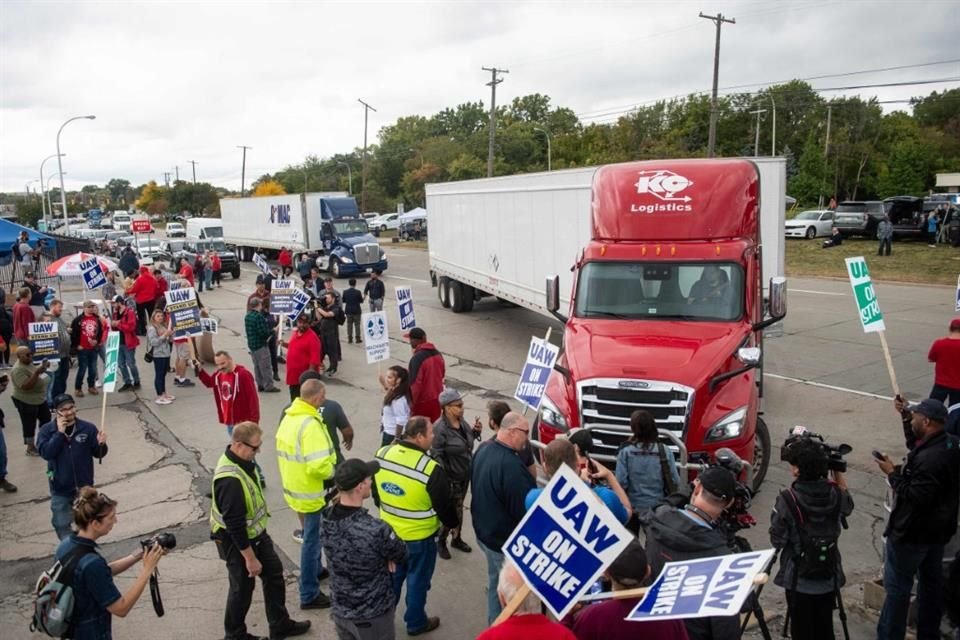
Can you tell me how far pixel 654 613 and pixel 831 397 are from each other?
10787mm

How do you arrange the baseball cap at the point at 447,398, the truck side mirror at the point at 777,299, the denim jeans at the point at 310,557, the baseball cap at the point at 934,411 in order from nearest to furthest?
the baseball cap at the point at 934,411, the denim jeans at the point at 310,557, the baseball cap at the point at 447,398, the truck side mirror at the point at 777,299

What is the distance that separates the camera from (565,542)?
3416 mm

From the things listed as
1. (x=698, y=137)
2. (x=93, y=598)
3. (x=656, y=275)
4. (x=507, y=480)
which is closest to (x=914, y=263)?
(x=656, y=275)

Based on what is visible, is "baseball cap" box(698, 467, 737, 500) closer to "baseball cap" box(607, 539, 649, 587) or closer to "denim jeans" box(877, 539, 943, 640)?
"baseball cap" box(607, 539, 649, 587)

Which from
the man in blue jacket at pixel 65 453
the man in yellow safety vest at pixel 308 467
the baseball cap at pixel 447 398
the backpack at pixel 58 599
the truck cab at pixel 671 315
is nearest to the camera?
the backpack at pixel 58 599

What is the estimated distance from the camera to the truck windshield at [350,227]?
33.6 metres

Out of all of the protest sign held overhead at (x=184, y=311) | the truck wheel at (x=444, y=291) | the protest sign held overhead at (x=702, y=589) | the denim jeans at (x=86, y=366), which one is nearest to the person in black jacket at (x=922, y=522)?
the protest sign held overhead at (x=702, y=589)

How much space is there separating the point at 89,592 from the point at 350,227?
1188 inches

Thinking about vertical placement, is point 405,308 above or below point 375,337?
above

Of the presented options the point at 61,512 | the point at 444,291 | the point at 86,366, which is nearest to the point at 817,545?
the point at 61,512

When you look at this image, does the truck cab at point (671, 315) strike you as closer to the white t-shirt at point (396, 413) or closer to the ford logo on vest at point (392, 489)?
the white t-shirt at point (396, 413)

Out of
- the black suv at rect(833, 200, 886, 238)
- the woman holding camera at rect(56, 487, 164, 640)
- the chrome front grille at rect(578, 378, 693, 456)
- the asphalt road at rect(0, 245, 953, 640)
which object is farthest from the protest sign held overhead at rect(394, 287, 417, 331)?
the black suv at rect(833, 200, 886, 238)

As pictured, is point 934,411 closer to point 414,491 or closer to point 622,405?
point 622,405

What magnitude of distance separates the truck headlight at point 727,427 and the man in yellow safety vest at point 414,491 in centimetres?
330
